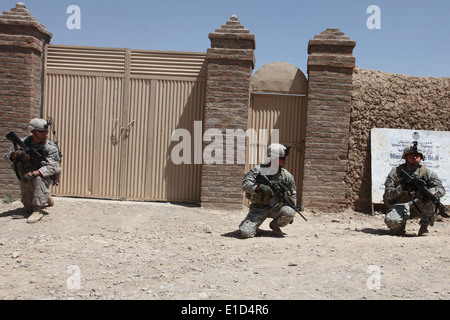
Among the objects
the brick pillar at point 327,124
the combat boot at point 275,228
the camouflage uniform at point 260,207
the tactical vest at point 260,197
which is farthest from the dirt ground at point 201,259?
Answer: the brick pillar at point 327,124

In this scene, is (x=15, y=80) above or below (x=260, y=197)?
above

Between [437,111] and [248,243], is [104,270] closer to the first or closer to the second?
[248,243]

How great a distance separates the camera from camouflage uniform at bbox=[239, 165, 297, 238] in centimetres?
523

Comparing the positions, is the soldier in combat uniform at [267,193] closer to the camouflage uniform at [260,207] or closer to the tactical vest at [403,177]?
the camouflage uniform at [260,207]

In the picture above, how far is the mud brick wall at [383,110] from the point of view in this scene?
7035mm

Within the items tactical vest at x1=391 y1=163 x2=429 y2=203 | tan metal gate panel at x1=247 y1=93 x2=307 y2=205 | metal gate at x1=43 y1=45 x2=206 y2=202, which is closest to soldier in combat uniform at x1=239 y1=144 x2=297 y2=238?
tactical vest at x1=391 y1=163 x2=429 y2=203

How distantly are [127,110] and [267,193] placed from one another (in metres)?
3.27

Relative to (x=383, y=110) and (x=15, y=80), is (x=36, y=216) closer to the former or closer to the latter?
(x=15, y=80)

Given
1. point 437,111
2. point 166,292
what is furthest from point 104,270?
point 437,111

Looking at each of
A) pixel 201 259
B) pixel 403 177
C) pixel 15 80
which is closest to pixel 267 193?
pixel 201 259

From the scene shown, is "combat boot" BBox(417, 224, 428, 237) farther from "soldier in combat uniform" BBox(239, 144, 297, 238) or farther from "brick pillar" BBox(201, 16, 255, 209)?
"brick pillar" BBox(201, 16, 255, 209)

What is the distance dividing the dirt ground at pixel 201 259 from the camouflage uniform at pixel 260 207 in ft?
0.77

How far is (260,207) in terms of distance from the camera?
5.39m

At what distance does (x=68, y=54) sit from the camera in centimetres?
721
